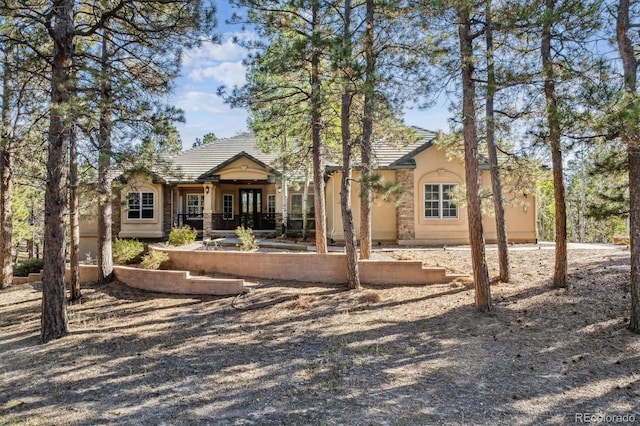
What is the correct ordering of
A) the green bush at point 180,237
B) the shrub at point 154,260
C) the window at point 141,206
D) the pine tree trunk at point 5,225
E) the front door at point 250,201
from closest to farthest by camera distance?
the shrub at point 154,260, the pine tree trunk at point 5,225, the green bush at point 180,237, the window at point 141,206, the front door at point 250,201

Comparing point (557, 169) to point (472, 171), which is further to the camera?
point (557, 169)

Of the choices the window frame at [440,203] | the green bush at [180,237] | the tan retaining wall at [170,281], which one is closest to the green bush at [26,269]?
the tan retaining wall at [170,281]

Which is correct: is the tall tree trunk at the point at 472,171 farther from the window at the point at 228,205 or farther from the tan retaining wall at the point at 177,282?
the window at the point at 228,205

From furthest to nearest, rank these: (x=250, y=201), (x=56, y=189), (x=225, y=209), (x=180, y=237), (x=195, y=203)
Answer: (x=250, y=201) < (x=225, y=209) < (x=195, y=203) < (x=180, y=237) < (x=56, y=189)

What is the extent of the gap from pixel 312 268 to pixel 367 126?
13.2 feet

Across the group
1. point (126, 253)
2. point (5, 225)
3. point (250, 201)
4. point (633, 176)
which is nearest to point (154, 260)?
point (126, 253)

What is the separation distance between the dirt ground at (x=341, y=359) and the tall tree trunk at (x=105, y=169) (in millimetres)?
2438

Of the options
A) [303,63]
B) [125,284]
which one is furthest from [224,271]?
[303,63]

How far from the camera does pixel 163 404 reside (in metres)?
4.97

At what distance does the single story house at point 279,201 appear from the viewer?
16438mm

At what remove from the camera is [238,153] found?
2002cm

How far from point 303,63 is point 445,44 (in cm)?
330

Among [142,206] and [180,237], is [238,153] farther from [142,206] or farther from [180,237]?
[180,237]

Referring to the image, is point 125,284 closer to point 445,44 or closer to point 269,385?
point 269,385
